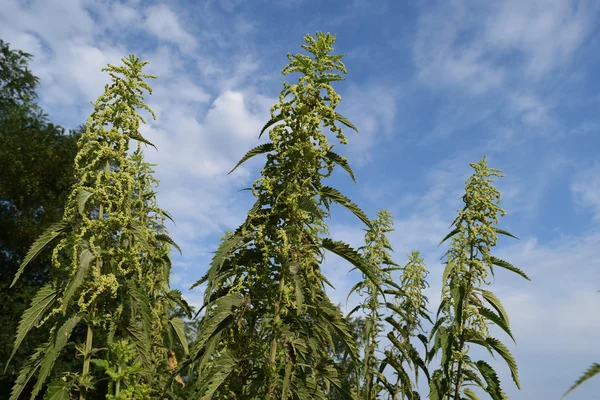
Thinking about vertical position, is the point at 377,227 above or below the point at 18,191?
below

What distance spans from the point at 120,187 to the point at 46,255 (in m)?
14.7

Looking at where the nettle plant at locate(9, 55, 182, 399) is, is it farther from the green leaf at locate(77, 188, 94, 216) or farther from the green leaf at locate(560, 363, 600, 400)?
the green leaf at locate(560, 363, 600, 400)

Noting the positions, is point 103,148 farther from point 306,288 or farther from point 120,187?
point 306,288

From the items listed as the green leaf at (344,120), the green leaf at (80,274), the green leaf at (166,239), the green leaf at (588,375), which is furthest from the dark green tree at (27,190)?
the green leaf at (588,375)

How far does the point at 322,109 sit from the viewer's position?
3.84m

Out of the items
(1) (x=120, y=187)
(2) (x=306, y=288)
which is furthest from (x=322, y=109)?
(1) (x=120, y=187)

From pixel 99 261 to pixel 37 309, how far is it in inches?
28.9

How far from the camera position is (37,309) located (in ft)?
13.7

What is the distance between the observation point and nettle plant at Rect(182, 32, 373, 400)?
134 inches

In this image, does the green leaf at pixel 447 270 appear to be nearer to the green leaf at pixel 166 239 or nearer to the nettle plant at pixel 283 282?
the nettle plant at pixel 283 282

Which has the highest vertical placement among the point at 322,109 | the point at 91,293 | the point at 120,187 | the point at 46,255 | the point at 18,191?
the point at 18,191

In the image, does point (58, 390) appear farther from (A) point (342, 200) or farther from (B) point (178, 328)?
(A) point (342, 200)

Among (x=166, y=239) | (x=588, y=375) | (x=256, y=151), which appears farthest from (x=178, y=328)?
(x=588, y=375)

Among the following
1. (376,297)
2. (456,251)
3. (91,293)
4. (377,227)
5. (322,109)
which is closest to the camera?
(322,109)
